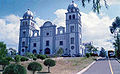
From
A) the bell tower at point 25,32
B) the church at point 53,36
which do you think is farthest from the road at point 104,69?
the bell tower at point 25,32

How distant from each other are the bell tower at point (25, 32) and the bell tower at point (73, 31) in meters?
17.9

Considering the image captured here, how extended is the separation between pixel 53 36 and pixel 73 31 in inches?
335

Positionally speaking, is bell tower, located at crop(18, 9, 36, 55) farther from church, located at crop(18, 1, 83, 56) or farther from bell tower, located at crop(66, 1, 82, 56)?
bell tower, located at crop(66, 1, 82, 56)

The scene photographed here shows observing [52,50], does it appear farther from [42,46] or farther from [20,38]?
[20,38]

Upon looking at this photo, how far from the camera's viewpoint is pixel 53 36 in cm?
6031

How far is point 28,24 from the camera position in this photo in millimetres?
66750

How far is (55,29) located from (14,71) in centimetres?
5373

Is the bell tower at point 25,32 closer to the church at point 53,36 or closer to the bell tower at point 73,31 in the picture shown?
the church at point 53,36

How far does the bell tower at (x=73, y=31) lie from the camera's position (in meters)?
54.5

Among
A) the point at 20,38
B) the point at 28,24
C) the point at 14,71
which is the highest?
the point at 28,24

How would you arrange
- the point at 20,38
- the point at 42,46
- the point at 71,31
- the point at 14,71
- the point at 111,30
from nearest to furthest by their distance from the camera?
the point at 14,71, the point at 111,30, the point at 71,31, the point at 42,46, the point at 20,38

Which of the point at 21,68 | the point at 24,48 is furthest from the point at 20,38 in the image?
the point at 21,68

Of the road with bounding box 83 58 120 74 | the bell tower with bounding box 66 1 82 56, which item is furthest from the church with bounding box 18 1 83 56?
the road with bounding box 83 58 120 74

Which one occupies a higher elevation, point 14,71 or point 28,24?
point 28,24
